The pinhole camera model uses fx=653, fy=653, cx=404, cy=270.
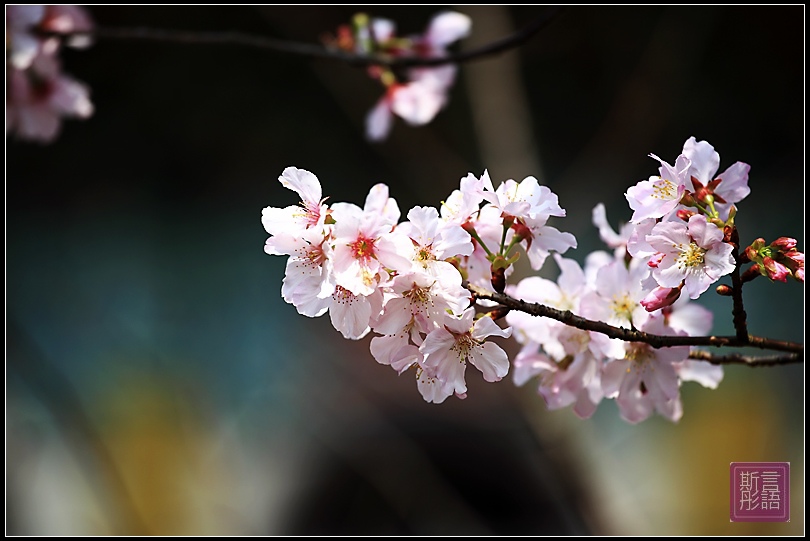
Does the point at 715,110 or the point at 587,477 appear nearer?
the point at 587,477

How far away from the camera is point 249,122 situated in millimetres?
2098

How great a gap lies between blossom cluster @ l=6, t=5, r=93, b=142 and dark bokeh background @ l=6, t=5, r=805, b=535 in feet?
2.06

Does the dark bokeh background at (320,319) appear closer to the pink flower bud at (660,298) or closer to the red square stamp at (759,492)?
the red square stamp at (759,492)

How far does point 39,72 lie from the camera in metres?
1.20

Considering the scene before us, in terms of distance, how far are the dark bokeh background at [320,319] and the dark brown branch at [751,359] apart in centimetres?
115

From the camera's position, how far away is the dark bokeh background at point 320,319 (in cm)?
184

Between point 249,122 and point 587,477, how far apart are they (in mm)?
1461

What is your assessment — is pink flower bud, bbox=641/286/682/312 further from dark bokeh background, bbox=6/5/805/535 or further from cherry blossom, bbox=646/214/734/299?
dark bokeh background, bbox=6/5/805/535

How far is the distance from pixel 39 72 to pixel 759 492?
4.42 feet

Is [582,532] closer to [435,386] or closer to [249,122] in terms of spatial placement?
[435,386]

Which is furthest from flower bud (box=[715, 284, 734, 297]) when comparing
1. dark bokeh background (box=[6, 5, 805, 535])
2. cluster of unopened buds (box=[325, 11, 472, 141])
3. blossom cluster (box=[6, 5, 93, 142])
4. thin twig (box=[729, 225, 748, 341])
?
dark bokeh background (box=[6, 5, 805, 535])

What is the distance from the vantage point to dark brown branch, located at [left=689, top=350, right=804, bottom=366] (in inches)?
21.2

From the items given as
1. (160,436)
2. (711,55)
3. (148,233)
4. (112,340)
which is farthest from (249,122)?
(711,55)

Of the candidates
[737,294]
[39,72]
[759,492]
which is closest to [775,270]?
[737,294]
